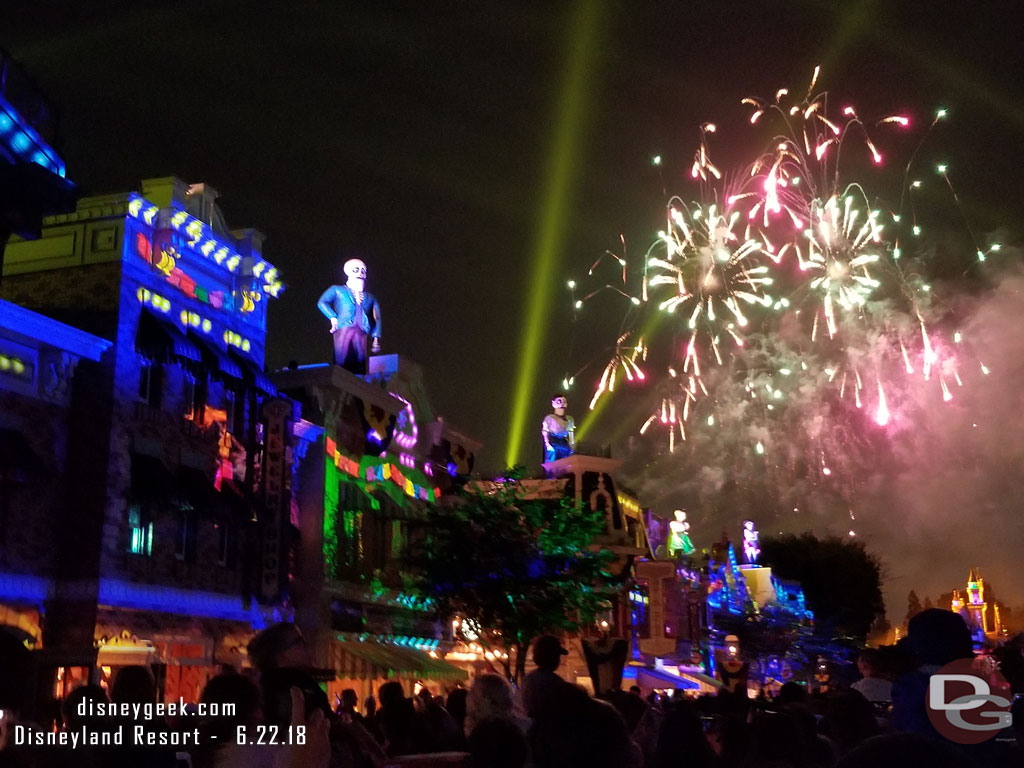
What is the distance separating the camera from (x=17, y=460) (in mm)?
20500

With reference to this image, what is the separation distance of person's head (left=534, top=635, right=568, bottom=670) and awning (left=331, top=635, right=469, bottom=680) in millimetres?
23213

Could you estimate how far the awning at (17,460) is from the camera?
20.3 m

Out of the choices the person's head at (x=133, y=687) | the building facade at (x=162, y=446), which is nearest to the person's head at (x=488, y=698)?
the person's head at (x=133, y=687)

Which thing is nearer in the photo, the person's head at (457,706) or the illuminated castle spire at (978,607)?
the person's head at (457,706)

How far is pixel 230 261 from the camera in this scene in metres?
27.8

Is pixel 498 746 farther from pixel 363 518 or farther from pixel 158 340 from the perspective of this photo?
pixel 363 518

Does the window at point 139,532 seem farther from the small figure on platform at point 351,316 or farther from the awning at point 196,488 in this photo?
the small figure on platform at point 351,316

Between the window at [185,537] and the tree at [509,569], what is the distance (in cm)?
806

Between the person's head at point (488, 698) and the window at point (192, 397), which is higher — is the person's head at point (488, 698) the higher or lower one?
the lower one

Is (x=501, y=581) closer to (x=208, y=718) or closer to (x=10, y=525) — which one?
(x=10, y=525)

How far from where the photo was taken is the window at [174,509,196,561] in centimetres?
2495

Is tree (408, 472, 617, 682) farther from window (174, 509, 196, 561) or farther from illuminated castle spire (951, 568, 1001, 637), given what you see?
illuminated castle spire (951, 568, 1001, 637)

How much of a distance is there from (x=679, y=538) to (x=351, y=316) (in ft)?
96.1

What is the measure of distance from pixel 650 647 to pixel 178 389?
88.8ft
